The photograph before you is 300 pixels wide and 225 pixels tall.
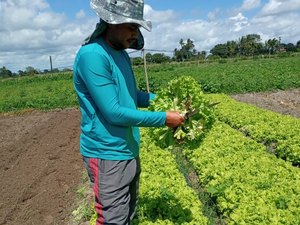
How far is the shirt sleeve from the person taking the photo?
9.06 ft

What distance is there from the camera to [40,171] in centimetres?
849

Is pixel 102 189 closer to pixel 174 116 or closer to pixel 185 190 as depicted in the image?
pixel 174 116

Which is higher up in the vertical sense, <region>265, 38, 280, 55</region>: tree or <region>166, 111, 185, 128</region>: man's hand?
<region>166, 111, 185, 128</region>: man's hand

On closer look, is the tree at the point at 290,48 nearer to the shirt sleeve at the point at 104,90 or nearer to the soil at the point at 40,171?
the soil at the point at 40,171

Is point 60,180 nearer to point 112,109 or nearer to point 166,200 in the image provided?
point 166,200

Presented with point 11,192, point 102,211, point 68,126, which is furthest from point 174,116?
point 68,126

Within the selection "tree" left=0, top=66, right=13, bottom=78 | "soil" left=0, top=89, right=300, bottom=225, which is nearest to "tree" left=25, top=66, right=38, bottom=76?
"tree" left=0, top=66, right=13, bottom=78

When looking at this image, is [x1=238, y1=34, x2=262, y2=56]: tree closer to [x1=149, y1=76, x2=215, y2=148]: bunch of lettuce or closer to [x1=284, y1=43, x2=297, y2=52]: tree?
[x1=284, y1=43, x2=297, y2=52]: tree

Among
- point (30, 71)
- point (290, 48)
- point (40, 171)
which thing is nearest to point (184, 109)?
point (40, 171)

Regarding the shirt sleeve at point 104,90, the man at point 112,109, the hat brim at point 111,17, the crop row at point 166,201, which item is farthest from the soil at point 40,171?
the hat brim at point 111,17

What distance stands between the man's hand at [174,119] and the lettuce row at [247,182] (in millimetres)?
1887

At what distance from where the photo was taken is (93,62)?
2764 millimetres

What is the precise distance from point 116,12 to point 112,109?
74 centimetres

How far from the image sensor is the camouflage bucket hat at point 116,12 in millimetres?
2846
